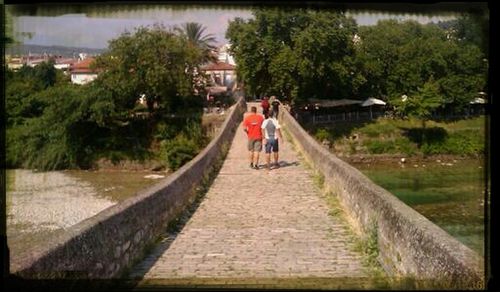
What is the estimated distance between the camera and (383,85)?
13836 millimetres

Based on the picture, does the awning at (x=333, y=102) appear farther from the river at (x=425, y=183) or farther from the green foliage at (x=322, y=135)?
the river at (x=425, y=183)

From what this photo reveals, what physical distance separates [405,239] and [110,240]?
297 cm

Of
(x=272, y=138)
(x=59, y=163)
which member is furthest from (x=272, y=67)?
(x=272, y=138)

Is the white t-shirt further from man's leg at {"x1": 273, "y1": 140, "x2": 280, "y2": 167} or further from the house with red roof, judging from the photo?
the house with red roof

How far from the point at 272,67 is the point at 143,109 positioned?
1155 centimetres

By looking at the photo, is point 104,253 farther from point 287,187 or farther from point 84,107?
point 84,107

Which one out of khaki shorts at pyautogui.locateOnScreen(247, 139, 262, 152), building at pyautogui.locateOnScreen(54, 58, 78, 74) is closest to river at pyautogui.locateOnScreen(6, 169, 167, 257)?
khaki shorts at pyautogui.locateOnScreen(247, 139, 262, 152)

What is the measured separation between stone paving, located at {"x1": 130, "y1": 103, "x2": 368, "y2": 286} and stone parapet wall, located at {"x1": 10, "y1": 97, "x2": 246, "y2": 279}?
0.30 metres

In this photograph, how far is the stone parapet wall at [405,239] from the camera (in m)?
3.42

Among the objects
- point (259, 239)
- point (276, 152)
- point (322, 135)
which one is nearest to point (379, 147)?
point (322, 135)

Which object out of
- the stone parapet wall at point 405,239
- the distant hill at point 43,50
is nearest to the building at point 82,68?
the distant hill at point 43,50

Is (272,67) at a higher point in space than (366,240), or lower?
higher

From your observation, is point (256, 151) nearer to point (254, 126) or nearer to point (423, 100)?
point (254, 126)

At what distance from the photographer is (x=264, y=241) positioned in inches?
289
